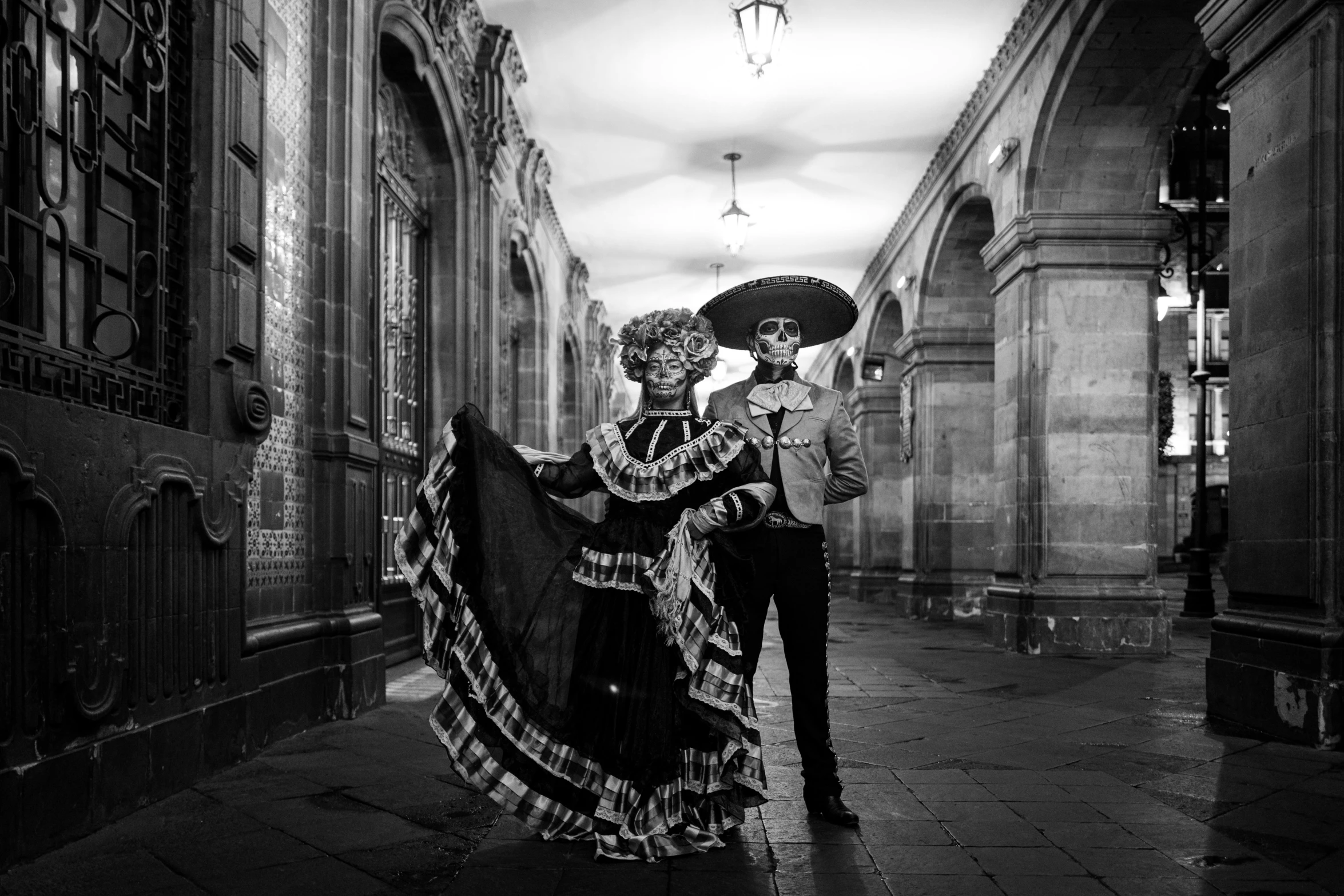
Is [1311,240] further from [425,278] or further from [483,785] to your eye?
[425,278]

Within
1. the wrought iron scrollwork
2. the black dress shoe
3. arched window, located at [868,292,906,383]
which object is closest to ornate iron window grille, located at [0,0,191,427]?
the black dress shoe

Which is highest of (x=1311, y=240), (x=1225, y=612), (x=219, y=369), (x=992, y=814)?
(x=1311, y=240)

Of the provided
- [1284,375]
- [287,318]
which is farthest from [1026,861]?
[287,318]

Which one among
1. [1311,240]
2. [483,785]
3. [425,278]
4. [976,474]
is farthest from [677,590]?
[976,474]

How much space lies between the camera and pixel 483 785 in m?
3.80

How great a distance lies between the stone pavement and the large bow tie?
1.52 metres

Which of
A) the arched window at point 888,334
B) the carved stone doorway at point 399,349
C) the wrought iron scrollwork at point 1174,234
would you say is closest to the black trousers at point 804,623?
the carved stone doorway at point 399,349

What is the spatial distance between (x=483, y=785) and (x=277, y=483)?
2.85 meters

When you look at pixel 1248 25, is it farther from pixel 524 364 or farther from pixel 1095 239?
pixel 524 364

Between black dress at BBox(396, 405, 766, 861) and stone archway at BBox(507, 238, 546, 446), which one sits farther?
stone archway at BBox(507, 238, 546, 446)

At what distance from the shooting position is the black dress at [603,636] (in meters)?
3.77

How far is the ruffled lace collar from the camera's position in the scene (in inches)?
154

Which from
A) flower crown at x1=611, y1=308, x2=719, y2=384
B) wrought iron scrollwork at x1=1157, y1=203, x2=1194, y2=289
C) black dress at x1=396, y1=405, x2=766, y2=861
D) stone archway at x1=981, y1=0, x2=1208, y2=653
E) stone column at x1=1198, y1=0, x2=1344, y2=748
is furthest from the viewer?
wrought iron scrollwork at x1=1157, y1=203, x2=1194, y2=289

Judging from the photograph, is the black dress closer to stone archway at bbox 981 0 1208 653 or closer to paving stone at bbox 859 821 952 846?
paving stone at bbox 859 821 952 846
